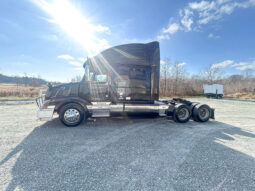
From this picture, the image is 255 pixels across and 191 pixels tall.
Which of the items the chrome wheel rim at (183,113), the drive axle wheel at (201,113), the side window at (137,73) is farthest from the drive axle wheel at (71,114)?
the drive axle wheel at (201,113)

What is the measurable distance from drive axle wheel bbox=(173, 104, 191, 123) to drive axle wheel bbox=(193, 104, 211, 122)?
0.35 meters

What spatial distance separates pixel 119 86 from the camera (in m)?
→ 4.89

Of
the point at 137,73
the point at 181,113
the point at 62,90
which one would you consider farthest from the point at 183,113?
the point at 62,90

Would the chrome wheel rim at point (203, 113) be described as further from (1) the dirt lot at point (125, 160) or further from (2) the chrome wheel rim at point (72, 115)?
(2) the chrome wheel rim at point (72, 115)

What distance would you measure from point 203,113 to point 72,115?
6.20 m

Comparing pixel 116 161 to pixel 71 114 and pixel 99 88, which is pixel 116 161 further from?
pixel 99 88

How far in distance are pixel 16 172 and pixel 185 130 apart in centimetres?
494

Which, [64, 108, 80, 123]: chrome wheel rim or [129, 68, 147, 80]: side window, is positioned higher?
[129, 68, 147, 80]: side window

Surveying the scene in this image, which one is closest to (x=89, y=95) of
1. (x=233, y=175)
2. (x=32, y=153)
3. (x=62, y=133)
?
(x=62, y=133)

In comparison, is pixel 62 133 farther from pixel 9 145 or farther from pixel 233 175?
pixel 233 175

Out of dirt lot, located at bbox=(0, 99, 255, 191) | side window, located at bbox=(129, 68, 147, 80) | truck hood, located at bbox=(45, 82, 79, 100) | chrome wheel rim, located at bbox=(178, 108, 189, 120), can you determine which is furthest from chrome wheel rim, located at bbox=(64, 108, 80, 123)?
chrome wheel rim, located at bbox=(178, 108, 189, 120)

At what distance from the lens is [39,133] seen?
3795 mm

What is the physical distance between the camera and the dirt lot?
Result: 183cm

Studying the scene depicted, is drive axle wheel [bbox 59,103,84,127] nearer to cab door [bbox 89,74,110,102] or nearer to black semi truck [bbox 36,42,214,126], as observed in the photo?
black semi truck [bbox 36,42,214,126]
